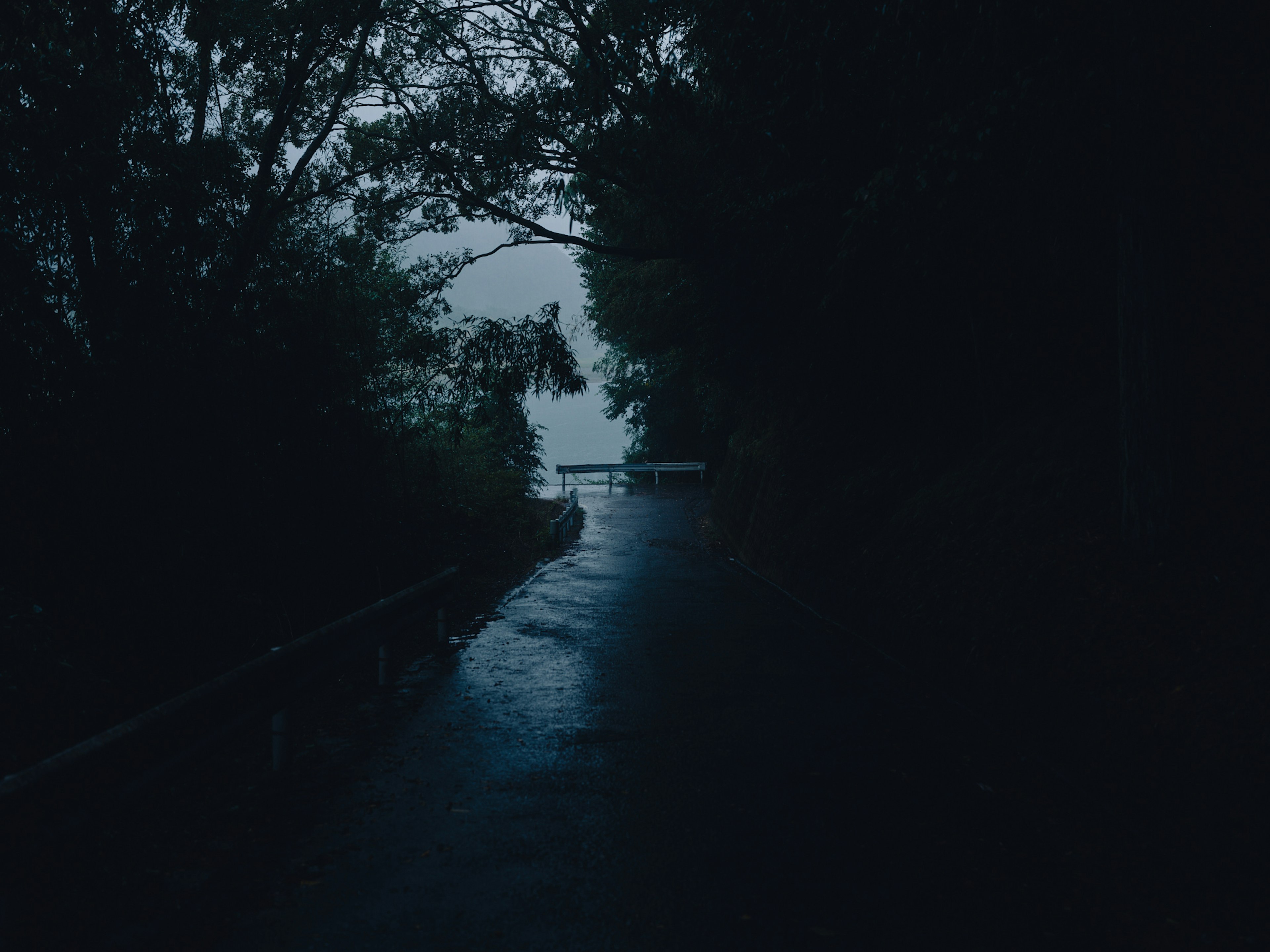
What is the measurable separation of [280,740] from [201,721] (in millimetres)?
1141

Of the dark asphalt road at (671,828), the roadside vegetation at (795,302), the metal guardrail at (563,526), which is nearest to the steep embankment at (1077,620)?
the roadside vegetation at (795,302)

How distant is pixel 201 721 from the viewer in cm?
463

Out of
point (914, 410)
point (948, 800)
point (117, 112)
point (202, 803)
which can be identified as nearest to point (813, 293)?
point (914, 410)

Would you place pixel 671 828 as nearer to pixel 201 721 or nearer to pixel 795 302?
pixel 201 721

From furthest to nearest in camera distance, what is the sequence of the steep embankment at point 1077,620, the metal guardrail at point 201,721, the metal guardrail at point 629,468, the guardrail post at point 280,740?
the metal guardrail at point 629,468, the guardrail post at point 280,740, the steep embankment at point 1077,620, the metal guardrail at point 201,721

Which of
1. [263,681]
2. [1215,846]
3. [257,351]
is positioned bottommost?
[1215,846]

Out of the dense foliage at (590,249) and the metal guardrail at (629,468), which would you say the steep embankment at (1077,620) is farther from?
the metal guardrail at (629,468)

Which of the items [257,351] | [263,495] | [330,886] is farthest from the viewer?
[257,351]

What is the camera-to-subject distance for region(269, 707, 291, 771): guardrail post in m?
5.66

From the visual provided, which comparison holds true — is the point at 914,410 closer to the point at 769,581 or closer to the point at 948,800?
the point at 769,581

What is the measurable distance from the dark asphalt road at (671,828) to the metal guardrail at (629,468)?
30.9 m

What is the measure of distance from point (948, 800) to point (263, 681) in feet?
13.3

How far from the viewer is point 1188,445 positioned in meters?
7.78

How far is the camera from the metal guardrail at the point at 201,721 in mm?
3635
